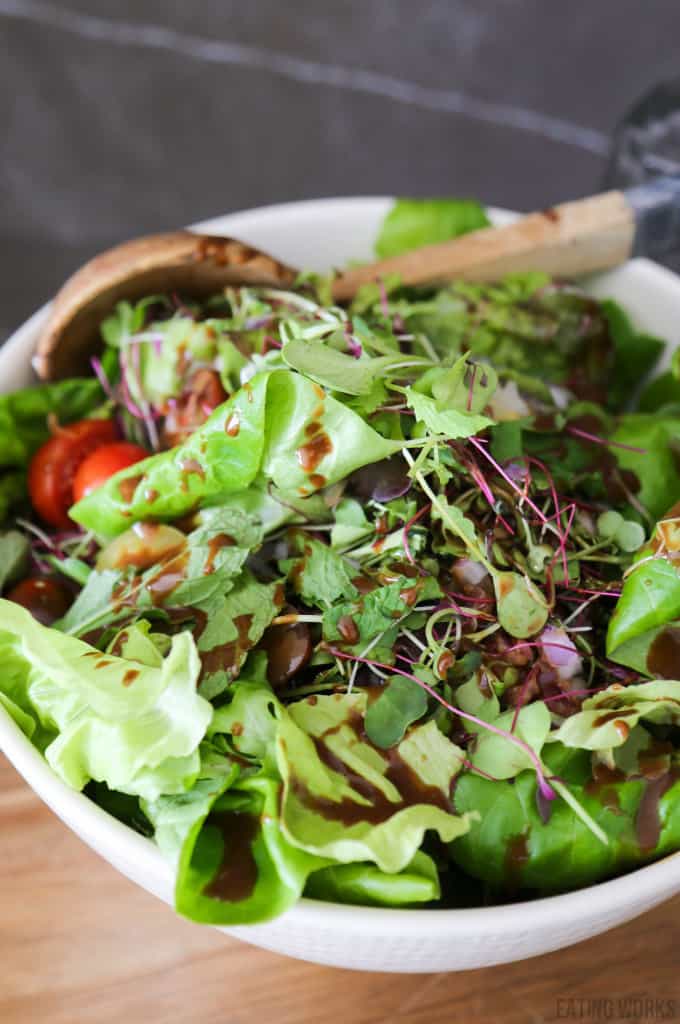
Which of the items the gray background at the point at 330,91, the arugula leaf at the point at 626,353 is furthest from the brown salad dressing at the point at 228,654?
the gray background at the point at 330,91

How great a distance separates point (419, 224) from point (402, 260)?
10 cm

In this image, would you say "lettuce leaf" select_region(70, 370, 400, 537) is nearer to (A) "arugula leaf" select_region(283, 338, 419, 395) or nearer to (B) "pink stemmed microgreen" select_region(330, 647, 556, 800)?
(A) "arugula leaf" select_region(283, 338, 419, 395)

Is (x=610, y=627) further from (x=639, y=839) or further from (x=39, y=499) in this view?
(x=39, y=499)

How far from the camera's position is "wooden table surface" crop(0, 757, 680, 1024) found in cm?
77

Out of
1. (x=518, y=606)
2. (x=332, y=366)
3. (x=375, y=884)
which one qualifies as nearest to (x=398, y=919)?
(x=375, y=884)

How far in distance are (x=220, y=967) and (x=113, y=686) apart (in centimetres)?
28

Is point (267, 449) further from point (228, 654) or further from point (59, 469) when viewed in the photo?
point (59, 469)

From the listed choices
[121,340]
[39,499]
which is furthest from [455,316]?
[39,499]

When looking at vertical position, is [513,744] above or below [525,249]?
below

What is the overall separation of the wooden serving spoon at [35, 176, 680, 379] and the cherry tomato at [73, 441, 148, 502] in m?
0.12

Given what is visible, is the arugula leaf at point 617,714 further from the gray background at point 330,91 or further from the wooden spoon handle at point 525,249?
the gray background at point 330,91

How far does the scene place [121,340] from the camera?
0.98 m

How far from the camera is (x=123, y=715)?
2.13 feet

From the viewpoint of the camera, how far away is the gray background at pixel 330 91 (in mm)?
1854
